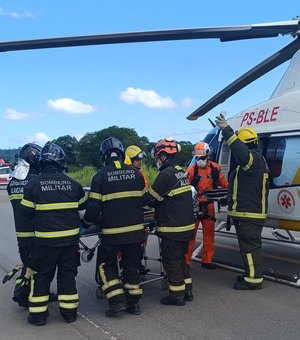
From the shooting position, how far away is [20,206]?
4.88 meters

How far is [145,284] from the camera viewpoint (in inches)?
230

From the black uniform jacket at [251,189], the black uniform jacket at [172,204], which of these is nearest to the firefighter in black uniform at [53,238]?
the black uniform jacket at [172,204]

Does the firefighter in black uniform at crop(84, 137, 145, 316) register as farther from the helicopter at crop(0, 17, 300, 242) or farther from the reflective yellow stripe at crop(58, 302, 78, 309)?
the helicopter at crop(0, 17, 300, 242)

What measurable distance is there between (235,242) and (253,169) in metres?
3.50

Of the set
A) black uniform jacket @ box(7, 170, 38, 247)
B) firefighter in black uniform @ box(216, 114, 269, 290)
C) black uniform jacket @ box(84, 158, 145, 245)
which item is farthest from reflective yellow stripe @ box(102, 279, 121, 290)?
firefighter in black uniform @ box(216, 114, 269, 290)

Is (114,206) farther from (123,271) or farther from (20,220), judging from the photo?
(20,220)

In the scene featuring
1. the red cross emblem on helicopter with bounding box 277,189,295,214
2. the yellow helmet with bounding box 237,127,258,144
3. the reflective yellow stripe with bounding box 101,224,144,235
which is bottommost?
the reflective yellow stripe with bounding box 101,224,144,235

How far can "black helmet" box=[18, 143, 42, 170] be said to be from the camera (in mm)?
5262

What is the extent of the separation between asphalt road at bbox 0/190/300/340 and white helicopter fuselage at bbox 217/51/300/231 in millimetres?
983

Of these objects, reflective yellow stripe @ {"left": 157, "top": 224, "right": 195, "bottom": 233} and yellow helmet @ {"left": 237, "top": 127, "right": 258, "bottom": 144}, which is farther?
yellow helmet @ {"left": 237, "top": 127, "right": 258, "bottom": 144}

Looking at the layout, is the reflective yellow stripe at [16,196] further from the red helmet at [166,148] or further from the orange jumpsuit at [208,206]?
the orange jumpsuit at [208,206]

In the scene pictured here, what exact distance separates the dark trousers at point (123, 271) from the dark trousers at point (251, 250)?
4.79 ft

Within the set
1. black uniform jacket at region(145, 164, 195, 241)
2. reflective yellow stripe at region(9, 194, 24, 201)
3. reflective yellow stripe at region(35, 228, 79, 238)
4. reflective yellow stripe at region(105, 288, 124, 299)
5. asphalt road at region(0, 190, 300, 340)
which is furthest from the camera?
reflective yellow stripe at region(9, 194, 24, 201)

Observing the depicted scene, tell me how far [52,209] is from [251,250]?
101 inches
